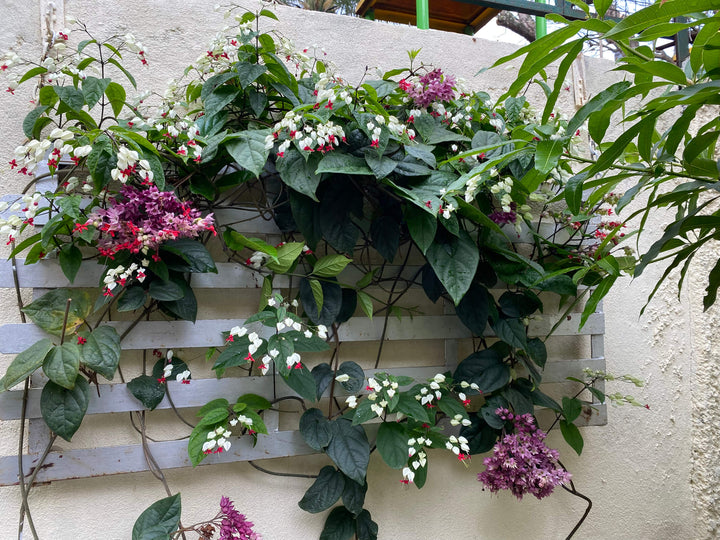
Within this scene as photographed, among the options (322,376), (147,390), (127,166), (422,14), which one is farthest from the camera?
(422,14)

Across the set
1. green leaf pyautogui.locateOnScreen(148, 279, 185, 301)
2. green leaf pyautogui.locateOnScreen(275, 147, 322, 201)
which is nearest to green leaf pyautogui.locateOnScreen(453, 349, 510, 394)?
green leaf pyautogui.locateOnScreen(275, 147, 322, 201)

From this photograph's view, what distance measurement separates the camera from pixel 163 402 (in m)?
1.13

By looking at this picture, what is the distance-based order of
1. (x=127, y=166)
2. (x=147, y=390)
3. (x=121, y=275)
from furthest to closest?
(x=147, y=390) → (x=121, y=275) → (x=127, y=166)

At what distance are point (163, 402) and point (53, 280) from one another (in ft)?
1.18

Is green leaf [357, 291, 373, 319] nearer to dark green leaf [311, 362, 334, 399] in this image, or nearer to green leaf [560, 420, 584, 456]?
dark green leaf [311, 362, 334, 399]

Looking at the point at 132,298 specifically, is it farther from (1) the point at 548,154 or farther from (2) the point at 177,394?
(1) the point at 548,154

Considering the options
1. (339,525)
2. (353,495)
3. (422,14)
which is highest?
(422,14)

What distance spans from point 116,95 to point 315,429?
2.90ft

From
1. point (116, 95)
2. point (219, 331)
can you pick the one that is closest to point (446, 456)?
point (219, 331)

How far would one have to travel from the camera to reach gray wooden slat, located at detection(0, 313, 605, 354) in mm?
1045

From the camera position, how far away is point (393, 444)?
46.5 inches

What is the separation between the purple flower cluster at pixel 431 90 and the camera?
1239 millimetres

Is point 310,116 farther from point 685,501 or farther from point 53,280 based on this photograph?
point 685,501

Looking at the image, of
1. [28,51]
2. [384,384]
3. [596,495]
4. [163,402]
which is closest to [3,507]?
[163,402]
